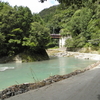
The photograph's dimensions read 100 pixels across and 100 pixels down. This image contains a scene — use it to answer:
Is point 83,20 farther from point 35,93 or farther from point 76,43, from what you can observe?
point 35,93

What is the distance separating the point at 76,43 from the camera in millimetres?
38906

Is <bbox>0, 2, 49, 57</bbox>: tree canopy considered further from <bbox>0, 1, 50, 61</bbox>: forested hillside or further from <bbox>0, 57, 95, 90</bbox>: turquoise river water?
<bbox>0, 57, 95, 90</bbox>: turquoise river water

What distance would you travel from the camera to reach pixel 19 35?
75.7 ft

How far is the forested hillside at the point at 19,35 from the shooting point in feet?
71.3

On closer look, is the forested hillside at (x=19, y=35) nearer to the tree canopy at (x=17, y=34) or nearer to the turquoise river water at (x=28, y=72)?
the tree canopy at (x=17, y=34)

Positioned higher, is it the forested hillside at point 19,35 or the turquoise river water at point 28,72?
the forested hillside at point 19,35

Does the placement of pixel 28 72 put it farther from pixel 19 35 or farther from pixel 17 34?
pixel 17 34

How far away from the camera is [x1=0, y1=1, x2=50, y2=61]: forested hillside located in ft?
71.3

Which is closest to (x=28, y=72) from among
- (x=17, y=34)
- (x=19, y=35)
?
(x=19, y=35)

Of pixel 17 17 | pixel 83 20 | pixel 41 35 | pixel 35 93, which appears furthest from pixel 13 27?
pixel 83 20

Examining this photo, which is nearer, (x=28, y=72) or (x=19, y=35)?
(x=28, y=72)

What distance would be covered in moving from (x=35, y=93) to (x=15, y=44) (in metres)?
19.6

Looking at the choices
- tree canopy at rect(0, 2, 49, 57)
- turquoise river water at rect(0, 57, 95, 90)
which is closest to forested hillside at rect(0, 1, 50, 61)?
tree canopy at rect(0, 2, 49, 57)

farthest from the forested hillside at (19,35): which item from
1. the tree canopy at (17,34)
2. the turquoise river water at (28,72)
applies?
the turquoise river water at (28,72)
